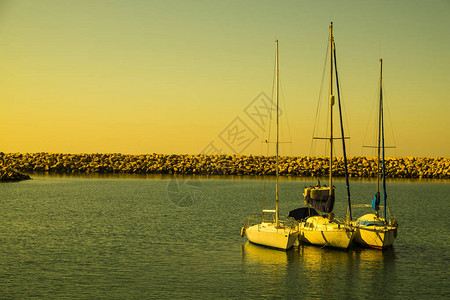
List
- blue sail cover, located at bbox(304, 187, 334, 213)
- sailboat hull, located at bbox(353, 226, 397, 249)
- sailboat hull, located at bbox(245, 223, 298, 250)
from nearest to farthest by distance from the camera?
sailboat hull, located at bbox(245, 223, 298, 250), sailboat hull, located at bbox(353, 226, 397, 249), blue sail cover, located at bbox(304, 187, 334, 213)

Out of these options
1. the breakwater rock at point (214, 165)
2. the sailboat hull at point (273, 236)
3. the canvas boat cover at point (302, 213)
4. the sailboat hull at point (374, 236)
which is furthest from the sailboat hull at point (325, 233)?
the breakwater rock at point (214, 165)

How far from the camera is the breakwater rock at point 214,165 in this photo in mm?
110750

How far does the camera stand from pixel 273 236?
3266 cm

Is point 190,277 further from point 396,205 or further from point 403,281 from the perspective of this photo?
point 396,205

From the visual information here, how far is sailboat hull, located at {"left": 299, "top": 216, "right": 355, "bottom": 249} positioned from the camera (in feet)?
107

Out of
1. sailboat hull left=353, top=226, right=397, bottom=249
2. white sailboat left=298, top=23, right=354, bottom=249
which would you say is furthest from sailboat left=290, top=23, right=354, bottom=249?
sailboat hull left=353, top=226, right=397, bottom=249

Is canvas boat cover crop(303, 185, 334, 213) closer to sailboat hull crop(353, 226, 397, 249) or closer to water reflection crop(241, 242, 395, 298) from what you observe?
sailboat hull crop(353, 226, 397, 249)

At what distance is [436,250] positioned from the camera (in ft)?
115

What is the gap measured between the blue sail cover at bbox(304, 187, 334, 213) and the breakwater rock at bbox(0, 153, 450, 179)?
73.7 metres

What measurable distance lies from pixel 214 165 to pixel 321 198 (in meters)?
89.9

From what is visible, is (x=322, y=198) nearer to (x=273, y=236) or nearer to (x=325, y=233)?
(x=325, y=233)

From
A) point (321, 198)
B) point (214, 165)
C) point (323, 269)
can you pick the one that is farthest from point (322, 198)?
point (214, 165)

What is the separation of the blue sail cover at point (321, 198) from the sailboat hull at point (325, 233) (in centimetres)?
109

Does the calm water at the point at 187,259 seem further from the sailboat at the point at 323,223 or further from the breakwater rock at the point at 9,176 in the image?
the breakwater rock at the point at 9,176
